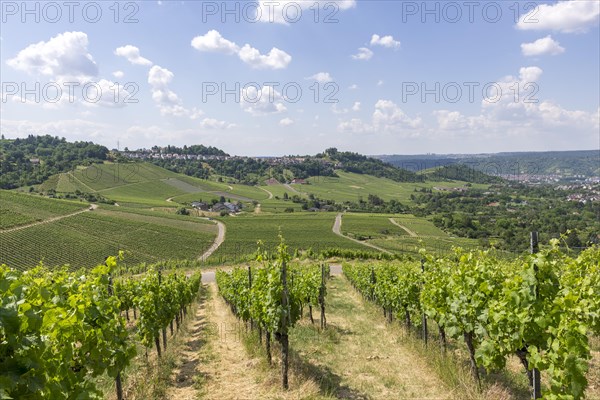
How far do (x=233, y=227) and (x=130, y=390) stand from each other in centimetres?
7356

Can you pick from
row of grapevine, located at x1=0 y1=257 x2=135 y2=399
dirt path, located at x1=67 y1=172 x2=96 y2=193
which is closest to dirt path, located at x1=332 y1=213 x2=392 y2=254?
row of grapevine, located at x1=0 y1=257 x2=135 y2=399

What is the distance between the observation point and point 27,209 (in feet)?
224

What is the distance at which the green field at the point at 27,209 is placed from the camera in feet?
199

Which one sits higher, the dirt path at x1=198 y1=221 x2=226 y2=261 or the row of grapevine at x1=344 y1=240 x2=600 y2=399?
the row of grapevine at x1=344 y1=240 x2=600 y2=399

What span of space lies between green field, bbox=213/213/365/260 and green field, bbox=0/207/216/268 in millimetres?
5100

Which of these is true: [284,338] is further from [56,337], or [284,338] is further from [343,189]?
[343,189]

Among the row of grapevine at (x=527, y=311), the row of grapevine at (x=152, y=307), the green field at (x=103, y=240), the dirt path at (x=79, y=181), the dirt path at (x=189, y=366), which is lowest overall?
the green field at (x=103, y=240)

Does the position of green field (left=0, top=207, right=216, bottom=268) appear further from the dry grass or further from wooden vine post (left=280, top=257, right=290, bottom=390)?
wooden vine post (left=280, top=257, right=290, bottom=390)

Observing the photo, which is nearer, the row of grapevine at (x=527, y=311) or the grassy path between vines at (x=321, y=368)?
the row of grapevine at (x=527, y=311)

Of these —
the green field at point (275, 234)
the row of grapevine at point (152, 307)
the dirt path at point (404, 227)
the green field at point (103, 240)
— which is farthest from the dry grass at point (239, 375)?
the dirt path at point (404, 227)

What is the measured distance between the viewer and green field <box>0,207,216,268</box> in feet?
163

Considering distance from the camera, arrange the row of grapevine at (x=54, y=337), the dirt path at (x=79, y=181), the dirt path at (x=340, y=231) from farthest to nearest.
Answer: the dirt path at (x=79, y=181), the dirt path at (x=340, y=231), the row of grapevine at (x=54, y=337)

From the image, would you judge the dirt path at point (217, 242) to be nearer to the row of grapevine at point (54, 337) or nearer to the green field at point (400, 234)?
the green field at point (400, 234)

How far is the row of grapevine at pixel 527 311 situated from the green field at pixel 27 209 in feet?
231
